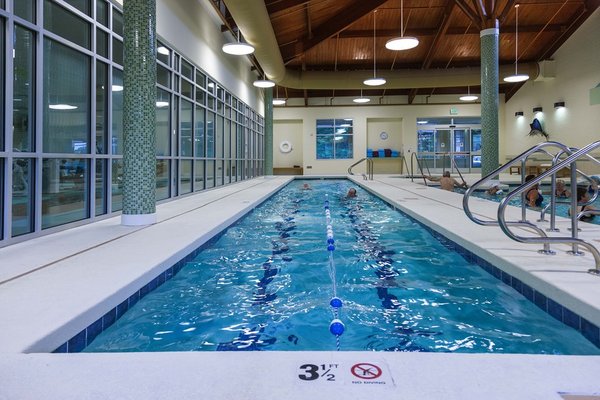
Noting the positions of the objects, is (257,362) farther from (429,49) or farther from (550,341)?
(429,49)

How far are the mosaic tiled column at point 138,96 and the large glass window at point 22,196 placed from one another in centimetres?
93

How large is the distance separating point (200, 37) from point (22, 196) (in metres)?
6.06

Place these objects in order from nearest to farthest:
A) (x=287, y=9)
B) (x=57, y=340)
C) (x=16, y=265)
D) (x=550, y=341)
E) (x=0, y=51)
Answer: (x=57, y=340), (x=550, y=341), (x=16, y=265), (x=0, y=51), (x=287, y=9)

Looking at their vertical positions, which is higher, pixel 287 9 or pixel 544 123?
pixel 287 9

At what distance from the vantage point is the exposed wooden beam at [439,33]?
46.1 feet

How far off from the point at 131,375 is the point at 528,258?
2654mm

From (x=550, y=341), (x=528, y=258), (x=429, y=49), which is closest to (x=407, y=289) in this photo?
(x=528, y=258)

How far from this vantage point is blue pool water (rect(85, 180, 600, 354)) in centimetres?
229

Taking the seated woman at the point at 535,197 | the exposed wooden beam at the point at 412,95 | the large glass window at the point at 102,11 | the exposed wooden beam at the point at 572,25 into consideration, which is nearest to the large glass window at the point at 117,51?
the large glass window at the point at 102,11

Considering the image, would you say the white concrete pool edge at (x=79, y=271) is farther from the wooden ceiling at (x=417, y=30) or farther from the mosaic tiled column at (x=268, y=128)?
the mosaic tiled column at (x=268, y=128)

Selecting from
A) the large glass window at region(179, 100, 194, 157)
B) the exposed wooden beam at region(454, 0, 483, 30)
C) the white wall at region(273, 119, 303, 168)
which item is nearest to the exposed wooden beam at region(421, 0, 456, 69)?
the exposed wooden beam at region(454, 0, 483, 30)

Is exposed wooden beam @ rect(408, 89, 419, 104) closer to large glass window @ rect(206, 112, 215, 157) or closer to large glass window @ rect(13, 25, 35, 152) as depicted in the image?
large glass window @ rect(206, 112, 215, 157)

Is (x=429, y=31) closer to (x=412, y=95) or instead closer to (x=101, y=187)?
(x=412, y=95)

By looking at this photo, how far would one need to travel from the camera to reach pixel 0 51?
3.51m
